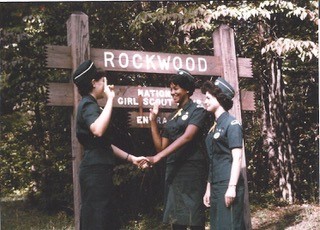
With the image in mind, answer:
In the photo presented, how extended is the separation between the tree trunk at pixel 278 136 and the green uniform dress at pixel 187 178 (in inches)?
224

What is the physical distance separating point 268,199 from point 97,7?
191 inches

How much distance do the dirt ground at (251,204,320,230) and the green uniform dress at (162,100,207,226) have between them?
2.94m

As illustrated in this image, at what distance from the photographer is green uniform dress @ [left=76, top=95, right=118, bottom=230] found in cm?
293

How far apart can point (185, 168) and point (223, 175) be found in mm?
325

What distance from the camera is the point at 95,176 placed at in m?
2.95

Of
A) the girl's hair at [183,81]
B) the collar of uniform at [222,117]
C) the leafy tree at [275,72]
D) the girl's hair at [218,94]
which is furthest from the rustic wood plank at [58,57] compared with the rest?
the leafy tree at [275,72]

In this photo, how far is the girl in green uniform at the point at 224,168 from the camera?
3.28 meters

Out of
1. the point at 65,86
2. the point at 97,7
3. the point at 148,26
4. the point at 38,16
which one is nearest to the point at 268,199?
the point at 148,26

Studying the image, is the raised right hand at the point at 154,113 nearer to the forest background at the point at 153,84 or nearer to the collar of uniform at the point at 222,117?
the collar of uniform at the point at 222,117

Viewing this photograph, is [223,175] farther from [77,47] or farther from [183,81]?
[77,47]

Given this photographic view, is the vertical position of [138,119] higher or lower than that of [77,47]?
lower

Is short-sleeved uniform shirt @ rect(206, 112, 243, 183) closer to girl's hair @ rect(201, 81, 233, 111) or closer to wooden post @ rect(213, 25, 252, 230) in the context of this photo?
girl's hair @ rect(201, 81, 233, 111)

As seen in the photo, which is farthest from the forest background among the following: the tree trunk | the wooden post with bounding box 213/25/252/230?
the wooden post with bounding box 213/25/252/230

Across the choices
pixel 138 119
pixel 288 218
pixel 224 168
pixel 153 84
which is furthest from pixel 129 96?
pixel 288 218
